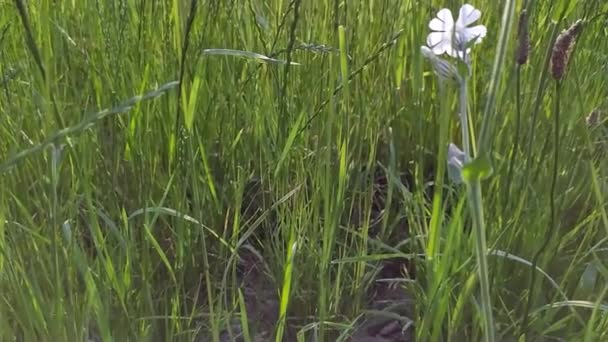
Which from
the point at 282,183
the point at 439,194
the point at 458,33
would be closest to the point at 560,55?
the point at 458,33

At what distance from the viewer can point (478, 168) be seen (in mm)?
555

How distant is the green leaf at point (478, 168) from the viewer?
21.8 inches

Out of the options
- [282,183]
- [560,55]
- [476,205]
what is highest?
[560,55]

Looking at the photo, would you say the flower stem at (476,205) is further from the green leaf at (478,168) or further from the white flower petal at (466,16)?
the white flower petal at (466,16)

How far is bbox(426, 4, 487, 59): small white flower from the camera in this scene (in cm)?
65

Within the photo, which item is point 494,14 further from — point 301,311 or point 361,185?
point 301,311

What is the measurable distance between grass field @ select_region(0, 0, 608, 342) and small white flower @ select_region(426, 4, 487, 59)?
0.18 ft

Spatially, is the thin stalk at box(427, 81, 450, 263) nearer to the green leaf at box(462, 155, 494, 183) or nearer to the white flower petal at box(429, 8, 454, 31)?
the white flower petal at box(429, 8, 454, 31)

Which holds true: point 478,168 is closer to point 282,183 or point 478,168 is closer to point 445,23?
point 445,23

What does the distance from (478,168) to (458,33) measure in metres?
0.18

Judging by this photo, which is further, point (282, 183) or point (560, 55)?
point (282, 183)

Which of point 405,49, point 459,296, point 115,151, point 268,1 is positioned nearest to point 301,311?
point 459,296

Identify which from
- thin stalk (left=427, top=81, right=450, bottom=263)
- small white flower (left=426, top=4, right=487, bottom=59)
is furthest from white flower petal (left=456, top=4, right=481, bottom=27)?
thin stalk (left=427, top=81, right=450, bottom=263)

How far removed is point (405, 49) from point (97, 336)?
27.0 inches
